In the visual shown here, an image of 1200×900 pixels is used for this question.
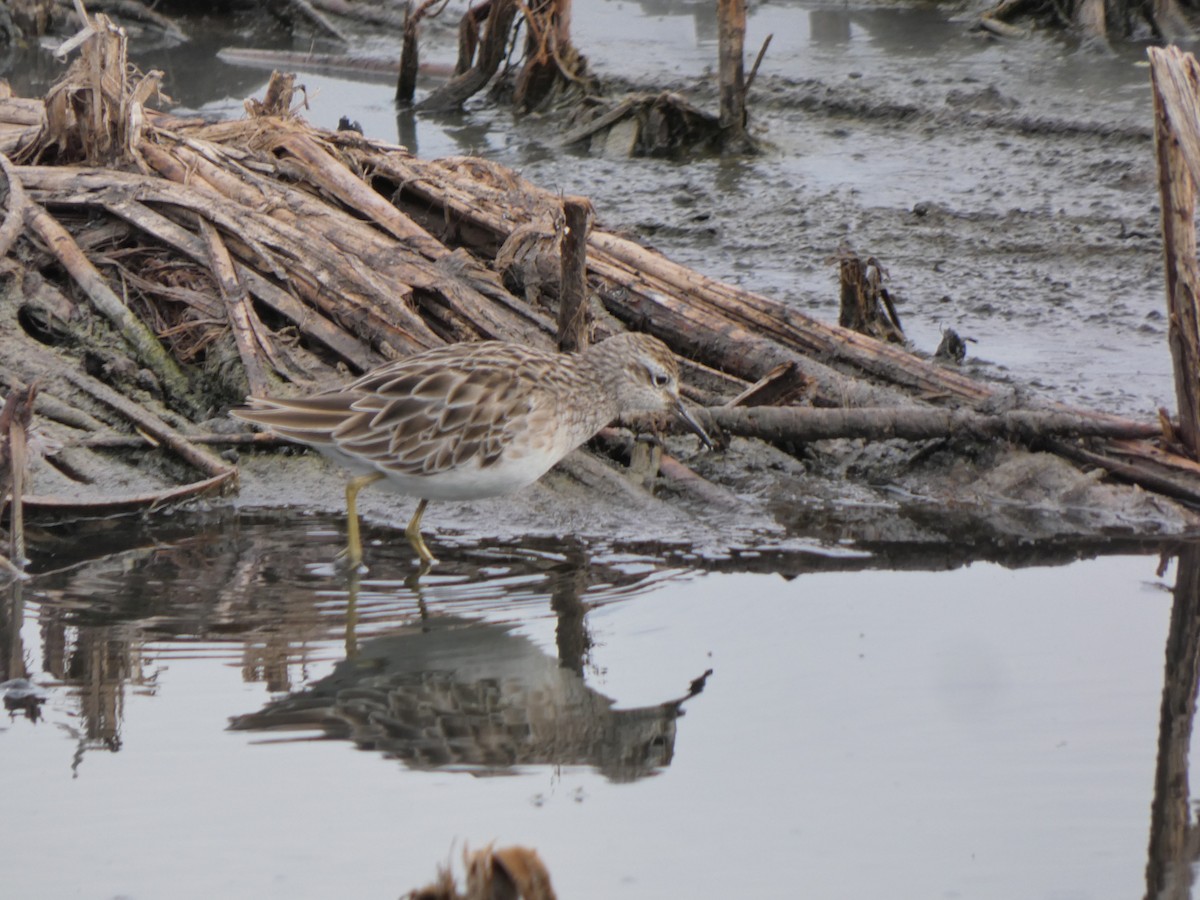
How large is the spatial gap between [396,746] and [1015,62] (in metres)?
11.7

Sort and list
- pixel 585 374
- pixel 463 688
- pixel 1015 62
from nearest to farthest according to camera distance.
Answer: pixel 463 688, pixel 585 374, pixel 1015 62

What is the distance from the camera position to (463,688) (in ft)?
17.8

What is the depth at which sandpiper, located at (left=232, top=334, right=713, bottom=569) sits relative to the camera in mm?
6434


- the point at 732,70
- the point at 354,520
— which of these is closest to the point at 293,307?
the point at 354,520

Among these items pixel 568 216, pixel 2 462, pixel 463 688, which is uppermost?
pixel 568 216

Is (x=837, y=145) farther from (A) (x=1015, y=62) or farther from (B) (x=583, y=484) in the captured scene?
(B) (x=583, y=484)

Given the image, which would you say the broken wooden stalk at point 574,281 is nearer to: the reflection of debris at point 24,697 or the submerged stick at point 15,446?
the submerged stick at point 15,446

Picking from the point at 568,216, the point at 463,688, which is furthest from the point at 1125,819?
the point at 568,216

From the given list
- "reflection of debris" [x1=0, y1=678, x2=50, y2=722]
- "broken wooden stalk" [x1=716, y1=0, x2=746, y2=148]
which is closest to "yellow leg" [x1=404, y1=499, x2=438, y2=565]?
"reflection of debris" [x1=0, y1=678, x2=50, y2=722]

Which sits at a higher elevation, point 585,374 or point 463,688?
point 585,374

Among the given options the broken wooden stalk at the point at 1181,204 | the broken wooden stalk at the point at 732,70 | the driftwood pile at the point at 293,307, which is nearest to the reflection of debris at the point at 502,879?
the driftwood pile at the point at 293,307

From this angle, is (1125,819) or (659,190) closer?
(1125,819)

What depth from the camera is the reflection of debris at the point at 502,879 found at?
345cm

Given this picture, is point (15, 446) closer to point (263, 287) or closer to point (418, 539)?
point (418, 539)
